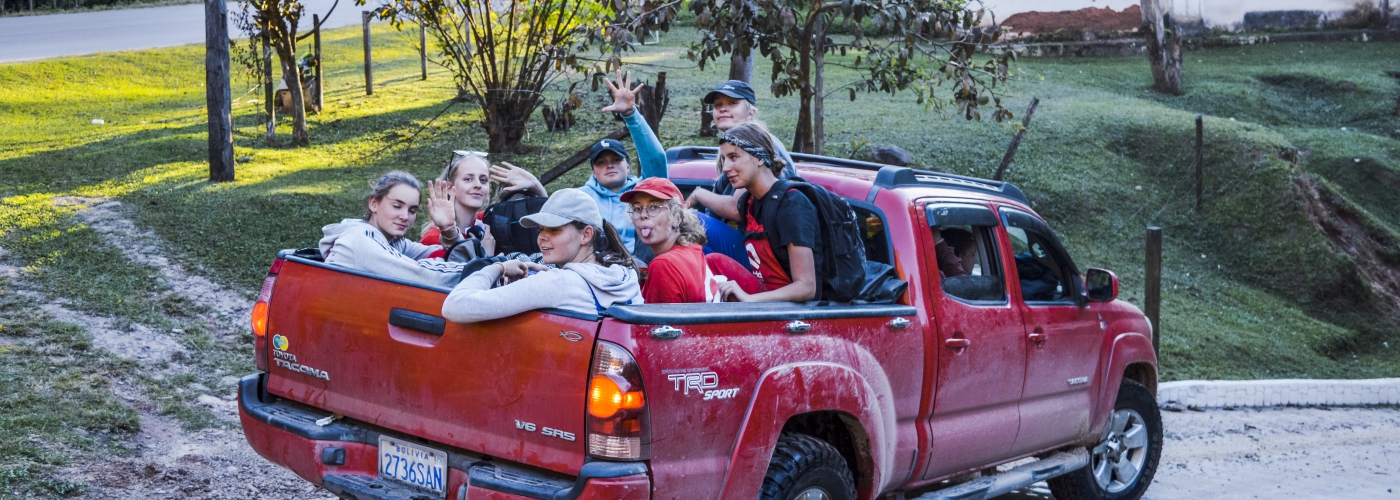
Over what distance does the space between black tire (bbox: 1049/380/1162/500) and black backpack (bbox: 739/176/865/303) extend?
87.7 inches

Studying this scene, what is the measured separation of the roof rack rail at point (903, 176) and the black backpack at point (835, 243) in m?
0.48

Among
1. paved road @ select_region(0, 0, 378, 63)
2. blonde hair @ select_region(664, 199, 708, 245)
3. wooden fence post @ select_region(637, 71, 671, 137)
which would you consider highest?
paved road @ select_region(0, 0, 378, 63)

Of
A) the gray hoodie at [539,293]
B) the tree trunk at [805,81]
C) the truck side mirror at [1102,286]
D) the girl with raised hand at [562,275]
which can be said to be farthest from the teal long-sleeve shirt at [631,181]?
the tree trunk at [805,81]

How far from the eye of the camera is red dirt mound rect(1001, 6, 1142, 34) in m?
25.9

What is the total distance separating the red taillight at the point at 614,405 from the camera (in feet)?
11.3

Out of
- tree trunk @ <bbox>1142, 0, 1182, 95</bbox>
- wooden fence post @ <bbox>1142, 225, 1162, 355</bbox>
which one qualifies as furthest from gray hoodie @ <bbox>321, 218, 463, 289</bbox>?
tree trunk @ <bbox>1142, 0, 1182, 95</bbox>

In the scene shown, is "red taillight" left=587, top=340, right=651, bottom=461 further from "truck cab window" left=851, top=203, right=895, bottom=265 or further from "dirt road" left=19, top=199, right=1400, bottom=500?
"dirt road" left=19, top=199, right=1400, bottom=500

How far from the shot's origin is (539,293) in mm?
3609

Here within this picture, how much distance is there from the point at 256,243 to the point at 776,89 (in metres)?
4.66

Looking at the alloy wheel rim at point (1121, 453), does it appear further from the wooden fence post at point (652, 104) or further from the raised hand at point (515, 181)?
the wooden fence post at point (652, 104)

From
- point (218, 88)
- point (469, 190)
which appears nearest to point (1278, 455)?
point (469, 190)

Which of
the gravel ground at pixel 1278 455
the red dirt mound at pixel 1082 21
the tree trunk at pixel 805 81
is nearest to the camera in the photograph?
the gravel ground at pixel 1278 455

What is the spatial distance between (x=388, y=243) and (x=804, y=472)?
1907 mm

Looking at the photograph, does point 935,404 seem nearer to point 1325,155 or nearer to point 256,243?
point 256,243
